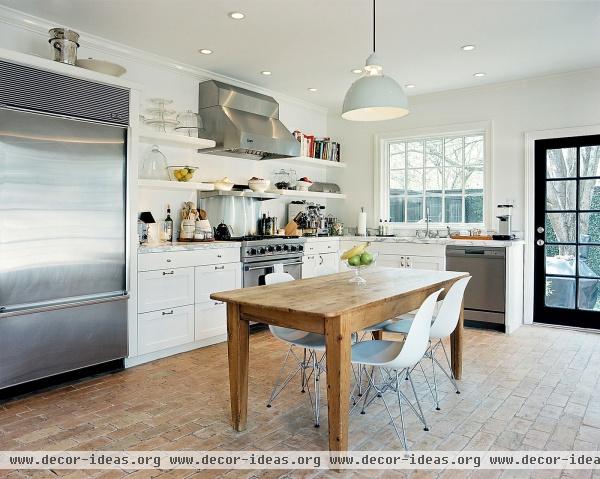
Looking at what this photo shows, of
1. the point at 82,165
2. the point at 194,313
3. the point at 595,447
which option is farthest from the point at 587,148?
the point at 82,165

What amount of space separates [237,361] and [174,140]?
8.56ft

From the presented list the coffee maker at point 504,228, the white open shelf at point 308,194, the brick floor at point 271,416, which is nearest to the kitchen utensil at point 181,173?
the white open shelf at point 308,194

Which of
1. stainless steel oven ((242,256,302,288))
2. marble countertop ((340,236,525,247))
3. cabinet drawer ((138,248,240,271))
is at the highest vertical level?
marble countertop ((340,236,525,247))

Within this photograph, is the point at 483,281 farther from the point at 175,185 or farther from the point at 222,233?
the point at 175,185

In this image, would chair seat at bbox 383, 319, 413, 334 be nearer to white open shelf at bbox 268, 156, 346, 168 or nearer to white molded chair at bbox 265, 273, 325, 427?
white molded chair at bbox 265, 273, 325, 427

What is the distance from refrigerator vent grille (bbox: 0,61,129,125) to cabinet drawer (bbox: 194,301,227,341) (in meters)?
1.78

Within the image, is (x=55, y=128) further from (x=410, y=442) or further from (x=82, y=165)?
(x=410, y=442)

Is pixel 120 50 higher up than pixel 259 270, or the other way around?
pixel 120 50

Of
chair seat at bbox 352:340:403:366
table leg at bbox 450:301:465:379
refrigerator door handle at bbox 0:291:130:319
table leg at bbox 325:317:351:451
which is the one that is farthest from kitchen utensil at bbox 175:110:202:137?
table leg at bbox 325:317:351:451

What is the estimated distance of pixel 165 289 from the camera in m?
3.97

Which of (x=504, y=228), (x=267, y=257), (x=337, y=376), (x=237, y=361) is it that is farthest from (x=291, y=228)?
(x=337, y=376)

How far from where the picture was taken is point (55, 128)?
320cm

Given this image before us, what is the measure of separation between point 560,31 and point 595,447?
3276mm

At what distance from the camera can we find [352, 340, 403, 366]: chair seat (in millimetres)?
2486
